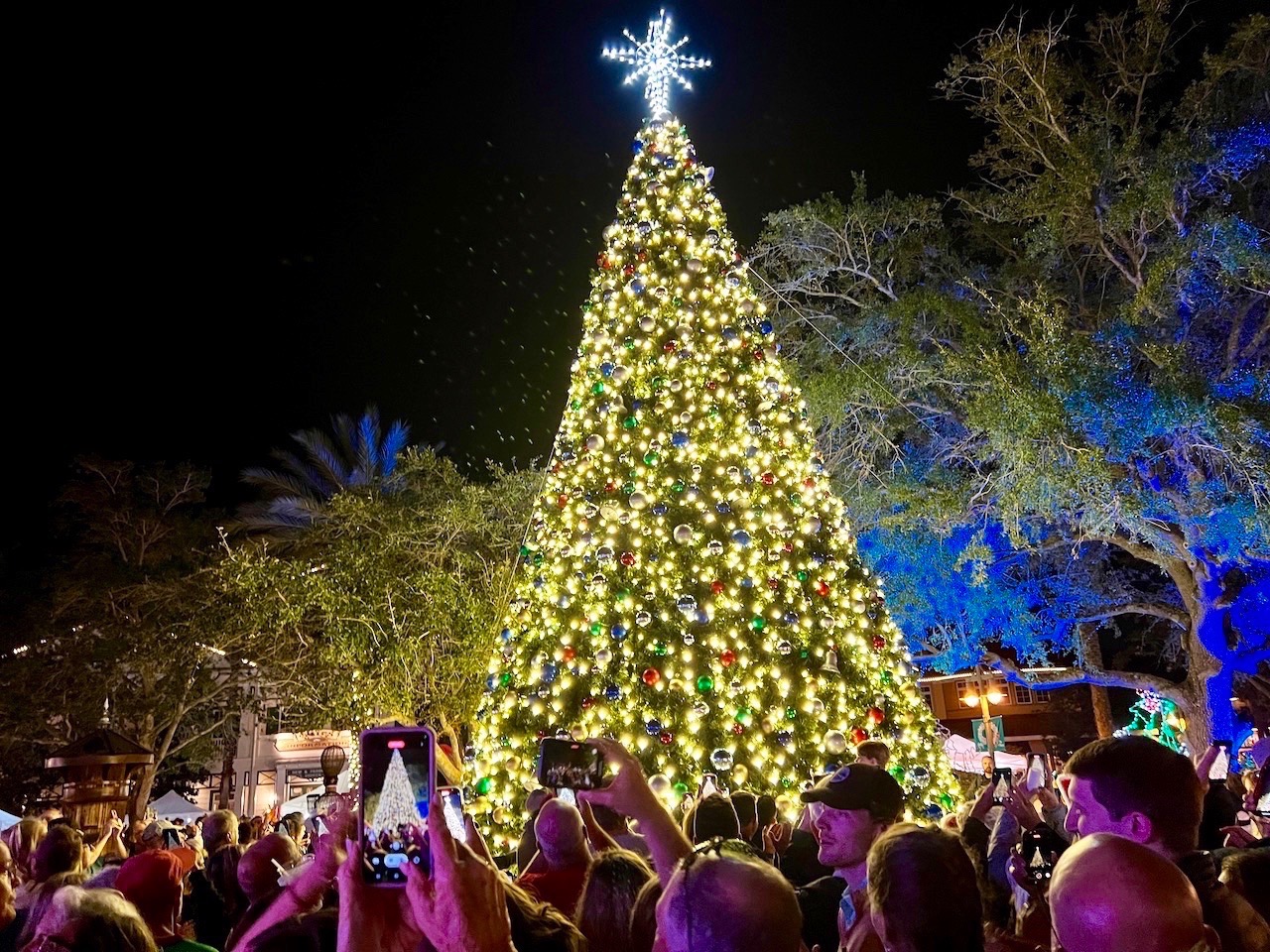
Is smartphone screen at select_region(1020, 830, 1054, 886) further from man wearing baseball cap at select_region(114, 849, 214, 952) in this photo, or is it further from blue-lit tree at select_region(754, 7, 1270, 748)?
blue-lit tree at select_region(754, 7, 1270, 748)

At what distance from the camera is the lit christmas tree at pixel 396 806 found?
1849mm

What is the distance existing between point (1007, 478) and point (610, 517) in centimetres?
697

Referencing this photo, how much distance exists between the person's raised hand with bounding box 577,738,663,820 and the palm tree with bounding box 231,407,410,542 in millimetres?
20991

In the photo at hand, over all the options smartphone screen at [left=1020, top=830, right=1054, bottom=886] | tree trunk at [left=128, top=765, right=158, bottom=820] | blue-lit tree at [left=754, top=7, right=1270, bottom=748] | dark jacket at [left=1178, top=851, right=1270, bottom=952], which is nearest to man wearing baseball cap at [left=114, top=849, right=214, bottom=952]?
smartphone screen at [left=1020, top=830, right=1054, bottom=886]

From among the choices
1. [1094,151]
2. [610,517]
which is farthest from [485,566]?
[1094,151]

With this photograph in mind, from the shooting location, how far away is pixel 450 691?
15656 mm

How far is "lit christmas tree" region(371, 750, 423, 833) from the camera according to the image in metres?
1.85

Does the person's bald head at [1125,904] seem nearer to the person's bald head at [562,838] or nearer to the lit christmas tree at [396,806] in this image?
the lit christmas tree at [396,806]

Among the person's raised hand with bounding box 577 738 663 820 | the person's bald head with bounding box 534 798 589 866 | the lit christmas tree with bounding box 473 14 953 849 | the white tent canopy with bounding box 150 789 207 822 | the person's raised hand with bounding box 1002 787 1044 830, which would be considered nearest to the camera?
the person's raised hand with bounding box 577 738 663 820

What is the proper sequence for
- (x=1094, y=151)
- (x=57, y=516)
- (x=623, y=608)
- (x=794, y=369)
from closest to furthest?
1. (x=623, y=608)
2. (x=1094, y=151)
3. (x=794, y=369)
4. (x=57, y=516)

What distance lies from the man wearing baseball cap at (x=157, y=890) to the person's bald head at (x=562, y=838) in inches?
52.4

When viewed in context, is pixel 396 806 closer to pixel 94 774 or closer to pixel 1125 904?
pixel 1125 904

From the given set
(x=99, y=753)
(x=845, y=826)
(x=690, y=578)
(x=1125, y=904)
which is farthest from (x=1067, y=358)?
(x=99, y=753)

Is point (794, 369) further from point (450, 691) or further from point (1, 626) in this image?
point (1, 626)
